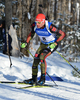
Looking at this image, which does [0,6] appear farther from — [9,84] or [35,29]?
[9,84]

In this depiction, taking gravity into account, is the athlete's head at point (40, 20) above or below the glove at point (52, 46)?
above

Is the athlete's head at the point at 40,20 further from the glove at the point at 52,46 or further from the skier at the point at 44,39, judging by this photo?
the glove at the point at 52,46

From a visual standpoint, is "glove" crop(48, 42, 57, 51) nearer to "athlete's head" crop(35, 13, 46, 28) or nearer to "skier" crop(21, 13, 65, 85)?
"skier" crop(21, 13, 65, 85)

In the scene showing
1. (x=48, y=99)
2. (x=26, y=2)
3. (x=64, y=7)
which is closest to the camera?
(x=48, y=99)

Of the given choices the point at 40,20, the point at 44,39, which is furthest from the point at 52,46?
the point at 40,20

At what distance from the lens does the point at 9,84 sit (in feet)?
14.5

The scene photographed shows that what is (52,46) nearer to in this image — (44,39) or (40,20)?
(44,39)

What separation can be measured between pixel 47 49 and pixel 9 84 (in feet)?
4.36

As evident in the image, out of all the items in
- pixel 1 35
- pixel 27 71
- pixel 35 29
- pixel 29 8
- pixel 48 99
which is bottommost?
pixel 27 71

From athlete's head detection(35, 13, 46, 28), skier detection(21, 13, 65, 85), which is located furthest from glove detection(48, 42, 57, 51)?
athlete's head detection(35, 13, 46, 28)

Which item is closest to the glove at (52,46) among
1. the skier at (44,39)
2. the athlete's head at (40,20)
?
the skier at (44,39)

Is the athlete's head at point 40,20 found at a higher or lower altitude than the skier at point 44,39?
higher

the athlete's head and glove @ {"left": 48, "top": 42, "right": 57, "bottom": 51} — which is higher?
the athlete's head

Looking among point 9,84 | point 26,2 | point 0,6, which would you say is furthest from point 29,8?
point 9,84
